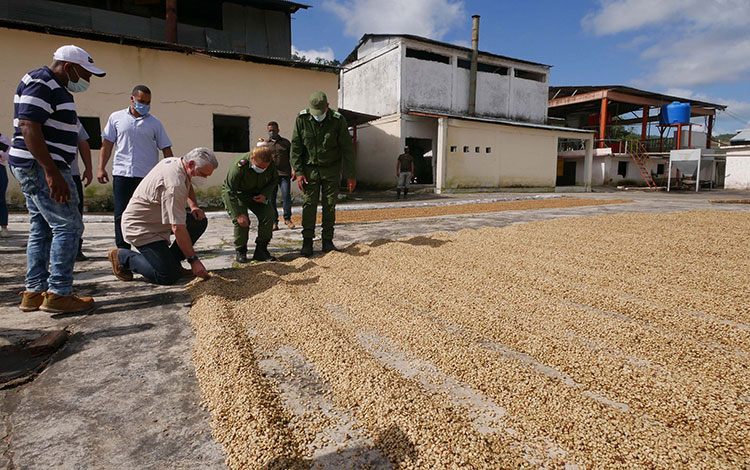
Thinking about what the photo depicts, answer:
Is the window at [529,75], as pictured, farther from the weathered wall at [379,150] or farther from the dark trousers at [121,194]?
Answer: the dark trousers at [121,194]

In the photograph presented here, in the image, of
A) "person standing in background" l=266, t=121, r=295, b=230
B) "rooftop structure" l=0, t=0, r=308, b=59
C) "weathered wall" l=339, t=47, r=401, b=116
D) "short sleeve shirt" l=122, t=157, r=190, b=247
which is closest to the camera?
"short sleeve shirt" l=122, t=157, r=190, b=247

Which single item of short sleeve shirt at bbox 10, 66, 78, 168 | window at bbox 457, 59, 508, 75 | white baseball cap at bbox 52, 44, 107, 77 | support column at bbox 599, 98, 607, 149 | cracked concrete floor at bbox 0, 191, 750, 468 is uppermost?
window at bbox 457, 59, 508, 75

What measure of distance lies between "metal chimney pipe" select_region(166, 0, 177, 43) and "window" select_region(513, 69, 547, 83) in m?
15.7

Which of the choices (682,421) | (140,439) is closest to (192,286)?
(140,439)

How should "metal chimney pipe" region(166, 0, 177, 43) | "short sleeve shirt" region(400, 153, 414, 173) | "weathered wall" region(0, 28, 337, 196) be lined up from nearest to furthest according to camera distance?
"weathered wall" region(0, 28, 337, 196) → "metal chimney pipe" region(166, 0, 177, 43) → "short sleeve shirt" region(400, 153, 414, 173)

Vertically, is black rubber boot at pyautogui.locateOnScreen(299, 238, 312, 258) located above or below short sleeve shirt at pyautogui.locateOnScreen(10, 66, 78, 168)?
below

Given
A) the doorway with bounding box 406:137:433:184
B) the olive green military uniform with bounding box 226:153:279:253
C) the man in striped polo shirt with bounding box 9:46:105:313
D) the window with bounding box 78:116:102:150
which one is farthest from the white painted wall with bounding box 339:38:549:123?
the man in striped polo shirt with bounding box 9:46:105:313

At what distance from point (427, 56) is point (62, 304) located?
61.5ft

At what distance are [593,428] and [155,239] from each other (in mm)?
3066

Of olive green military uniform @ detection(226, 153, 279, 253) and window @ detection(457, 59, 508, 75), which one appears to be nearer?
olive green military uniform @ detection(226, 153, 279, 253)

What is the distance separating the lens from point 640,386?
1633 mm

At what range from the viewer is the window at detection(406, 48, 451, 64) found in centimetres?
1831

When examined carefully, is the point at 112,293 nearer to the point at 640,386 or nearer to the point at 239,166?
the point at 239,166

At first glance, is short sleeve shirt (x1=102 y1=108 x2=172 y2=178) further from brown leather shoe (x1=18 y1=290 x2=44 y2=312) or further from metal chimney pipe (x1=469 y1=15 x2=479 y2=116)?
metal chimney pipe (x1=469 y1=15 x2=479 y2=116)
